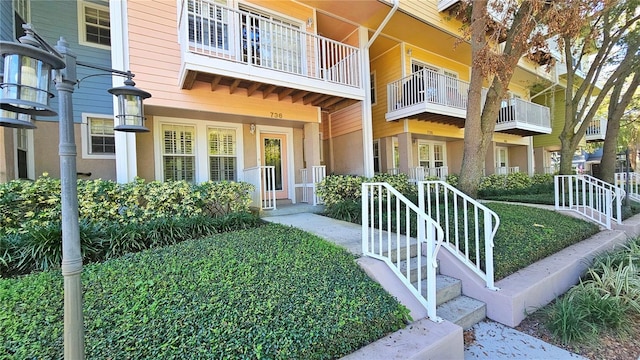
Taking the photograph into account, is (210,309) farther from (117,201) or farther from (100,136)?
(100,136)

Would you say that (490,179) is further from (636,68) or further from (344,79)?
(344,79)

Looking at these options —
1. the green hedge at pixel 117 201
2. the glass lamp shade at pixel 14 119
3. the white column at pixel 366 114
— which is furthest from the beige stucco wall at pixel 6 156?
the white column at pixel 366 114

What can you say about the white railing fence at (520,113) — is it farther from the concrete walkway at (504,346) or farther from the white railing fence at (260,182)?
the concrete walkway at (504,346)

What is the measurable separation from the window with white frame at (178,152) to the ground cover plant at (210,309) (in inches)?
153

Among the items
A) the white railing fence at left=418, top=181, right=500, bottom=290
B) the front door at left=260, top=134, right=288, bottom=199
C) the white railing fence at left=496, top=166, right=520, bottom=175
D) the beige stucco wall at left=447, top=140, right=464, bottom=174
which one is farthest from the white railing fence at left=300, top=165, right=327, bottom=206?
the white railing fence at left=496, top=166, right=520, bottom=175

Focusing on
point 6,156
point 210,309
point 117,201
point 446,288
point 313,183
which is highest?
point 6,156

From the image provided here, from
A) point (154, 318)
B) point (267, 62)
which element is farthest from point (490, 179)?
point (154, 318)

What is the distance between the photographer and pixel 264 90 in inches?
278

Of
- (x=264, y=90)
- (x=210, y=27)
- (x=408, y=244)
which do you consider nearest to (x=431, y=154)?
(x=264, y=90)

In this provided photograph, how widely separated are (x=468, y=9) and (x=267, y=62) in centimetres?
584

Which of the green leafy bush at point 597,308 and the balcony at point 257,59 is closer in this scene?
the green leafy bush at point 597,308

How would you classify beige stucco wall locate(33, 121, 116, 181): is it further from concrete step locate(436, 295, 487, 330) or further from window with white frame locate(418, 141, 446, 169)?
window with white frame locate(418, 141, 446, 169)

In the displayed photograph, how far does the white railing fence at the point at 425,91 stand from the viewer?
9.54m

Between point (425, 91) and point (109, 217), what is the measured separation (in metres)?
8.97
